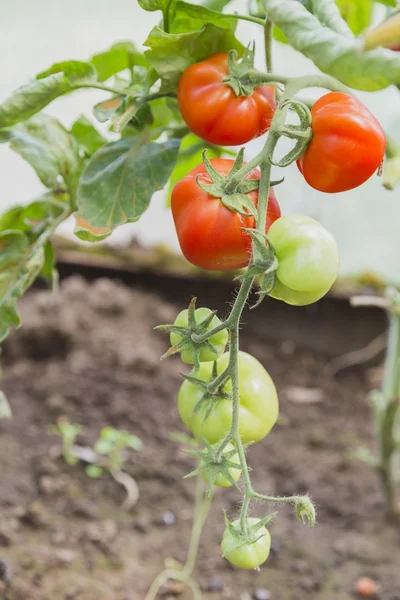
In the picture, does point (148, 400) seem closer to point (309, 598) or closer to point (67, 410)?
point (67, 410)

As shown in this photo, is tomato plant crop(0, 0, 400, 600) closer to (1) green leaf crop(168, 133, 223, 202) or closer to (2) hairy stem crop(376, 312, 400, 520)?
(1) green leaf crop(168, 133, 223, 202)

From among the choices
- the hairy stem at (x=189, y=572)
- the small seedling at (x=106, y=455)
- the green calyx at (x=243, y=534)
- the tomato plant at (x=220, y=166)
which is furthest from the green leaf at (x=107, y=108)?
the small seedling at (x=106, y=455)

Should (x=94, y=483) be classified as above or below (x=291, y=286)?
below

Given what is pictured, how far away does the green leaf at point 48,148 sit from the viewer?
0.66 meters

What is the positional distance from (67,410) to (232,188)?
965 mm

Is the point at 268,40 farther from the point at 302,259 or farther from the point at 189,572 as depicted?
the point at 189,572

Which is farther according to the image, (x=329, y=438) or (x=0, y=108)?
(x=329, y=438)

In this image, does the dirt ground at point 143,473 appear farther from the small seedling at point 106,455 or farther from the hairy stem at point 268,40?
the hairy stem at point 268,40

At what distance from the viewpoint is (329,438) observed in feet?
4.51

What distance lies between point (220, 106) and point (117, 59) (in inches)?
8.4

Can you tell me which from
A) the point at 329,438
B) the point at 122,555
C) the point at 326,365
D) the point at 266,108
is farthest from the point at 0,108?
the point at 326,365

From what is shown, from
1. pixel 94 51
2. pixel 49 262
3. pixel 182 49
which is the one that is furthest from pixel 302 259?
pixel 94 51

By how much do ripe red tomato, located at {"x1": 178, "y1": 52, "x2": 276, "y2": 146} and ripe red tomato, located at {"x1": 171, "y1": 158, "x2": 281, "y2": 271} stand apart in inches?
1.8

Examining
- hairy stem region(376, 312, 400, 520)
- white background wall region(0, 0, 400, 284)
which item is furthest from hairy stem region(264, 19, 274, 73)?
white background wall region(0, 0, 400, 284)
